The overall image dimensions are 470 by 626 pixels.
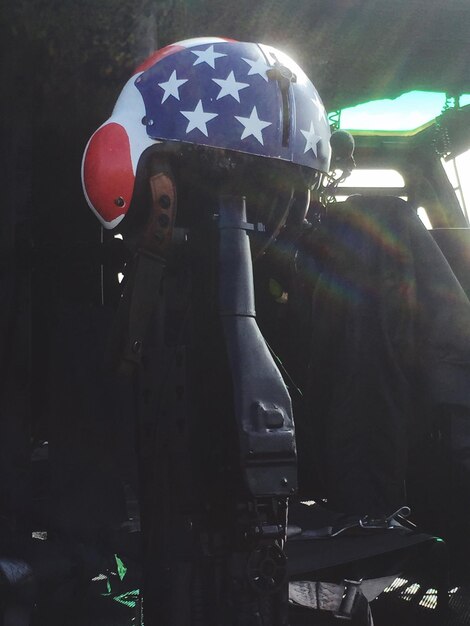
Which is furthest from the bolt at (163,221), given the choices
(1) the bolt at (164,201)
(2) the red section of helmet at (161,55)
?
(2) the red section of helmet at (161,55)

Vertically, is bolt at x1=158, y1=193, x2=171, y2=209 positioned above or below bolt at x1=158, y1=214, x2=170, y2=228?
above

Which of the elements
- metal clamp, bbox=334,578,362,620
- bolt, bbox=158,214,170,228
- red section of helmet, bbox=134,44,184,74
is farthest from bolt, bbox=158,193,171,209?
metal clamp, bbox=334,578,362,620

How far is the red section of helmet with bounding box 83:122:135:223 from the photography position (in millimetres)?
1462

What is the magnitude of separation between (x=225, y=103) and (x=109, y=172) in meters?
0.26

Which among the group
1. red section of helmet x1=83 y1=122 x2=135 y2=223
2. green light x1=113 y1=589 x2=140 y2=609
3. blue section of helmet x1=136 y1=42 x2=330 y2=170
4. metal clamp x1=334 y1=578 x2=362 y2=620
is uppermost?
blue section of helmet x1=136 y1=42 x2=330 y2=170

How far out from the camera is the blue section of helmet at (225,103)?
143 centimetres

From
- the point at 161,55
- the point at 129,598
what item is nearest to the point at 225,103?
the point at 161,55

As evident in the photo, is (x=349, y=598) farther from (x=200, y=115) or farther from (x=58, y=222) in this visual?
(x=58, y=222)

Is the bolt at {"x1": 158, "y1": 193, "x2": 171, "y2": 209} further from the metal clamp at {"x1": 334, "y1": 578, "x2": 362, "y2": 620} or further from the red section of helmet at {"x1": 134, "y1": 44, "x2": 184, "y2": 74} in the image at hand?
the metal clamp at {"x1": 334, "y1": 578, "x2": 362, "y2": 620}

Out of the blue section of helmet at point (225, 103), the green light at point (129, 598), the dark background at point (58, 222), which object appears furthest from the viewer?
the dark background at point (58, 222)

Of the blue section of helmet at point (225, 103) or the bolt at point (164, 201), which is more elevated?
the blue section of helmet at point (225, 103)

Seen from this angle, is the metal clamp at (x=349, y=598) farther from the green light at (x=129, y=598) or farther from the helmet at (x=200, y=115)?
the helmet at (x=200, y=115)

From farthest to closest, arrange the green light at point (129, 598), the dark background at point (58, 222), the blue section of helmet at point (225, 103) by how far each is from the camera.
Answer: the dark background at point (58, 222)
the green light at point (129, 598)
the blue section of helmet at point (225, 103)

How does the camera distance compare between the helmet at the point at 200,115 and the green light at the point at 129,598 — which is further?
the green light at the point at 129,598
